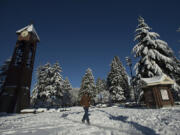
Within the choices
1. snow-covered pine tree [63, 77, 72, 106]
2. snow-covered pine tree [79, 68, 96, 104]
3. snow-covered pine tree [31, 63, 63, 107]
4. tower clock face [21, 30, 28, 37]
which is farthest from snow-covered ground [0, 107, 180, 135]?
snow-covered pine tree [63, 77, 72, 106]

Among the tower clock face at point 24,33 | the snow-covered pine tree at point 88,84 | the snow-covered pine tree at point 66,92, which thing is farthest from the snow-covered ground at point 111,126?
the snow-covered pine tree at point 66,92

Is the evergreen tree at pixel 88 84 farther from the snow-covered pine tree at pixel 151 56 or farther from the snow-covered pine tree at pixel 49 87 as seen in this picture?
the snow-covered pine tree at pixel 151 56

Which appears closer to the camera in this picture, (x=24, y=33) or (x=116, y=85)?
(x=24, y=33)

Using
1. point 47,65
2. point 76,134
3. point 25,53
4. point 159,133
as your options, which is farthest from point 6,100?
point 159,133

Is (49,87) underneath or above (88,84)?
underneath

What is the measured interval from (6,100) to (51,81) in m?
13.9

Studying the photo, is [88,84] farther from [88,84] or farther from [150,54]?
[150,54]

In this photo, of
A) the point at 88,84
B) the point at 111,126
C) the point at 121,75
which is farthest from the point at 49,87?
the point at 111,126

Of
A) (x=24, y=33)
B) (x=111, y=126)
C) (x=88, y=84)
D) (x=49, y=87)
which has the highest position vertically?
(x=24, y=33)

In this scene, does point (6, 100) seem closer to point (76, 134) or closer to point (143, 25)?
point (76, 134)

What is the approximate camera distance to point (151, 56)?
58.1ft

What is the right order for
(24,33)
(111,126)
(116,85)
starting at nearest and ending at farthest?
1. (111,126)
2. (24,33)
3. (116,85)

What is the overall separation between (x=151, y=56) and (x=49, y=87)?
25964 mm

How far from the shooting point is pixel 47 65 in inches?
1428
